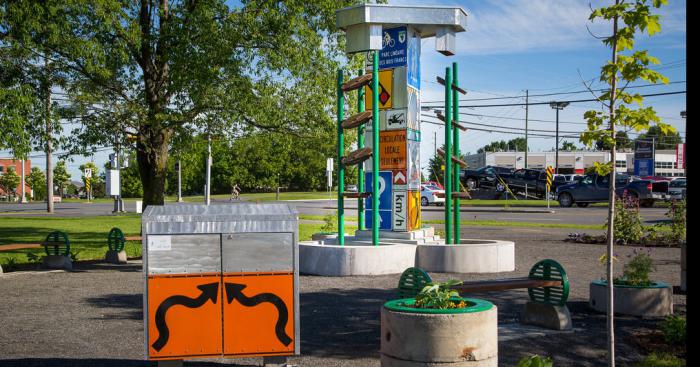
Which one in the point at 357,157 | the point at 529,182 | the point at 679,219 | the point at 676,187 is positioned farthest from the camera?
the point at 529,182

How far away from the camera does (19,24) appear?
1440 centimetres

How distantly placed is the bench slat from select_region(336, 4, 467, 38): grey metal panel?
25.7 ft

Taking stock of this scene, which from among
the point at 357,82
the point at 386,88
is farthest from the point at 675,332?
the point at 386,88

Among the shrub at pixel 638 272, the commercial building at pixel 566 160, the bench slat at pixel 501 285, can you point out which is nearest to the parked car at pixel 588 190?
the shrub at pixel 638 272

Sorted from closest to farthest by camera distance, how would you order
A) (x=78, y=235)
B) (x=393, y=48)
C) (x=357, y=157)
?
1. (x=357, y=157)
2. (x=393, y=48)
3. (x=78, y=235)

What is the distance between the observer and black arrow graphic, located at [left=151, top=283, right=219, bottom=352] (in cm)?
555

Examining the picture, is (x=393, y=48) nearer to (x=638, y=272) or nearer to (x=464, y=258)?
(x=464, y=258)

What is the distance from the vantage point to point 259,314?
18.7 ft

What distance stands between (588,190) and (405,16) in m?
27.5

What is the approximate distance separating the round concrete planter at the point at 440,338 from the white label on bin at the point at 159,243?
187 cm

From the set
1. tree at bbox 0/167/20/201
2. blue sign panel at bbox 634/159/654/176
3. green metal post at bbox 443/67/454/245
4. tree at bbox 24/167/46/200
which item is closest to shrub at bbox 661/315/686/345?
green metal post at bbox 443/67/454/245

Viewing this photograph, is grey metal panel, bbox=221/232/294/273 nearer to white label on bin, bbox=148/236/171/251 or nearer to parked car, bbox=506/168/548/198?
white label on bin, bbox=148/236/171/251
